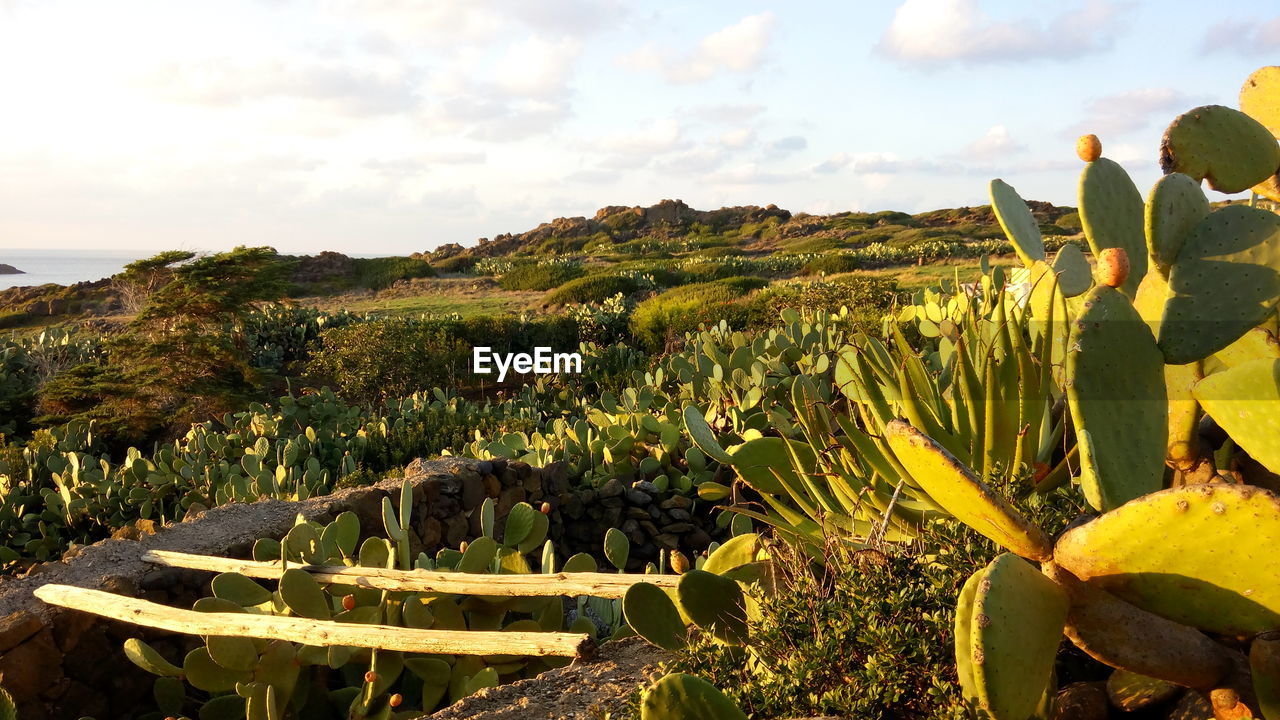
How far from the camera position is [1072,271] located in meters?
2.41

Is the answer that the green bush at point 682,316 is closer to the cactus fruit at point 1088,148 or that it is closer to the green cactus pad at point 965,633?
the cactus fruit at point 1088,148

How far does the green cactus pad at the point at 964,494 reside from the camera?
4.50 feet

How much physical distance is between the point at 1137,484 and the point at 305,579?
224 centimetres

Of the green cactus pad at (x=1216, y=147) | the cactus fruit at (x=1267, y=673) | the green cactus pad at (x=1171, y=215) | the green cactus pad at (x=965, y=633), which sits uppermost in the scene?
the green cactus pad at (x=1216, y=147)

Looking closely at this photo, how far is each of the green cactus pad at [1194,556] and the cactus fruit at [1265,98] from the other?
2.03m

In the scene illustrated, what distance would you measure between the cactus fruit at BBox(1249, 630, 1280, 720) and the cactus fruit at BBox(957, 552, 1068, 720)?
0.30m

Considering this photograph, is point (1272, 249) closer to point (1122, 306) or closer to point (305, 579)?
point (1122, 306)

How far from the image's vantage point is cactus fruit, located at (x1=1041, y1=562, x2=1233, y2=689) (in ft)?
4.53

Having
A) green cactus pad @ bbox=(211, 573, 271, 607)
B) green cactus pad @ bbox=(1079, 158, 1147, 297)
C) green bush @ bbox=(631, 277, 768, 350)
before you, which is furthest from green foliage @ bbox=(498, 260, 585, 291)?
green cactus pad @ bbox=(1079, 158, 1147, 297)

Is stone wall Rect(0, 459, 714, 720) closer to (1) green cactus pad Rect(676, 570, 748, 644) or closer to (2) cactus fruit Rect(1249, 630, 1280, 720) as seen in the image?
(1) green cactus pad Rect(676, 570, 748, 644)

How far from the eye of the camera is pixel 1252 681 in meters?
1.38

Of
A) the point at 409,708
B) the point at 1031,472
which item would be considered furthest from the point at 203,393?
the point at 1031,472

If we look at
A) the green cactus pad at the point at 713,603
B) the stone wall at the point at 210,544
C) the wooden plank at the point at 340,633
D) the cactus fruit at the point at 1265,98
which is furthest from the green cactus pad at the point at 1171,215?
the stone wall at the point at 210,544

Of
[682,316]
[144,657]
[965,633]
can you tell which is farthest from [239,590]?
[682,316]
